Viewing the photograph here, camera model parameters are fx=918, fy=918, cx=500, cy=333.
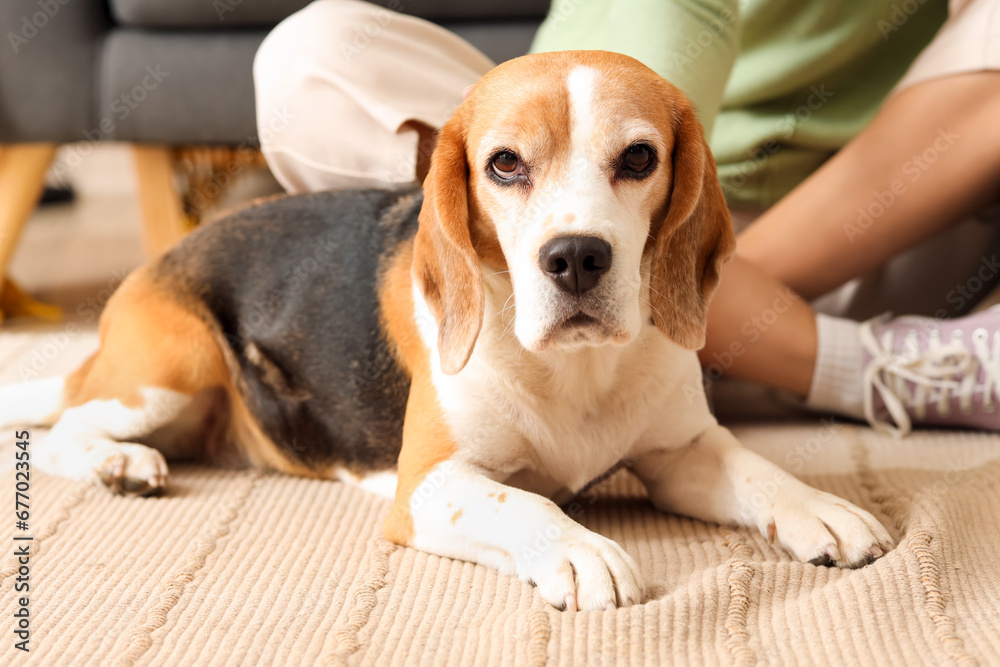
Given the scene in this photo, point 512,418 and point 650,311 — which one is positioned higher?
point 650,311

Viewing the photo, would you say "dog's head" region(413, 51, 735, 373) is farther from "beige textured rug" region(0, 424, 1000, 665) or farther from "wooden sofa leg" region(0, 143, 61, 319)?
"wooden sofa leg" region(0, 143, 61, 319)

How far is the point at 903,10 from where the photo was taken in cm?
236

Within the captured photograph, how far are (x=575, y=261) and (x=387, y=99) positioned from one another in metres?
1.10

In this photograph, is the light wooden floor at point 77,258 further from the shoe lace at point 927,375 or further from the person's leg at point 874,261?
the shoe lace at point 927,375

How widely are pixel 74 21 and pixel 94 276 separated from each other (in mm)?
1433

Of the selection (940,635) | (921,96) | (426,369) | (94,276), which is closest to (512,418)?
(426,369)

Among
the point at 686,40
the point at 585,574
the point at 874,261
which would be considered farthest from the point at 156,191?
the point at 585,574

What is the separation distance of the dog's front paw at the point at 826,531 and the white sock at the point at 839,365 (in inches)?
28.6

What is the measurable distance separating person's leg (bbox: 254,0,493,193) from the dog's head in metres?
0.71

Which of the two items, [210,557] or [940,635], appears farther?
[210,557]

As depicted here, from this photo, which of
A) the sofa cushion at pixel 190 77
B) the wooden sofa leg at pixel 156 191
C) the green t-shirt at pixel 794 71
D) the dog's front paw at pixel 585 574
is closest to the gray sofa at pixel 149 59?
the sofa cushion at pixel 190 77

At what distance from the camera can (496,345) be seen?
1.47 meters

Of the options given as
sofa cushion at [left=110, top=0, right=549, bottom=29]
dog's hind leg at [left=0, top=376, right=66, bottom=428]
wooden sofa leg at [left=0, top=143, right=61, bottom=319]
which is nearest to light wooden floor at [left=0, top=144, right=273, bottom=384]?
wooden sofa leg at [left=0, top=143, right=61, bottom=319]

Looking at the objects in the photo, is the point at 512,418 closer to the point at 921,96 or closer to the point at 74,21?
the point at 921,96
